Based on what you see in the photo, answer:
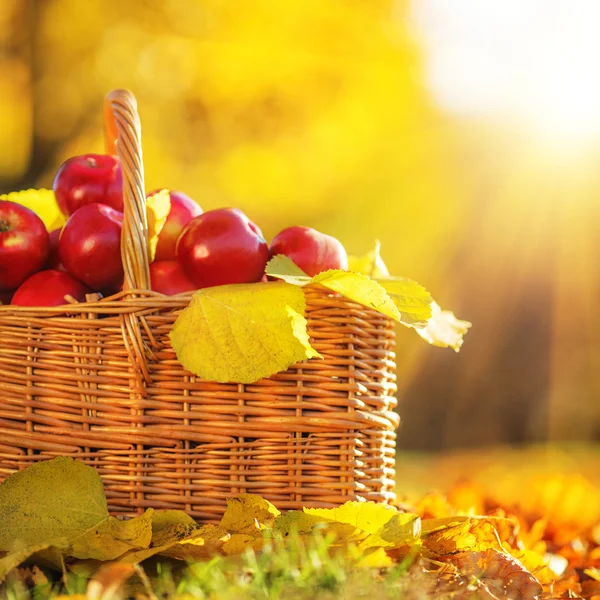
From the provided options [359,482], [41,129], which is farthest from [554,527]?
[41,129]

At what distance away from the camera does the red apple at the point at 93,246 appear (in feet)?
3.77

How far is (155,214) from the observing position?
48.8 inches

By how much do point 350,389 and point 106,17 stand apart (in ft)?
12.8

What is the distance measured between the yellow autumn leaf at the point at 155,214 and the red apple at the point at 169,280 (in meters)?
0.04

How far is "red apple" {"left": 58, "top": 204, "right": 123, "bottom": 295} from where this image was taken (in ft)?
3.77

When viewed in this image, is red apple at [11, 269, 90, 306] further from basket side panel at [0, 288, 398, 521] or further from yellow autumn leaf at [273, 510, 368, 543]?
yellow autumn leaf at [273, 510, 368, 543]

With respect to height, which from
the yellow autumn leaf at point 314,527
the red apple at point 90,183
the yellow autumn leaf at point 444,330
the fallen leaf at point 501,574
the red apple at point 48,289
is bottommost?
the fallen leaf at point 501,574

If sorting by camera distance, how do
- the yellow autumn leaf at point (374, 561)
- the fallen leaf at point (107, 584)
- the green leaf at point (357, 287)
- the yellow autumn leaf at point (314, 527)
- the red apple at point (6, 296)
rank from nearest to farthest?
the fallen leaf at point (107, 584) < the yellow autumn leaf at point (374, 561) < the yellow autumn leaf at point (314, 527) < the green leaf at point (357, 287) < the red apple at point (6, 296)

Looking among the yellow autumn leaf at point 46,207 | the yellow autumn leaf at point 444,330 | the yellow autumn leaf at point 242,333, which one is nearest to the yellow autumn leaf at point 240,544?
the yellow autumn leaf at point 242,333

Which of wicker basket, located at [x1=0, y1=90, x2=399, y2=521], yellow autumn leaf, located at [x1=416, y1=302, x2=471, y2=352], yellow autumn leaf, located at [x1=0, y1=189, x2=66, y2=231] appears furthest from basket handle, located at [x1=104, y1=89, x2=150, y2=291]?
yellow autumn leaf, located at [x1=416, y1=302, x2=471, y2=352]

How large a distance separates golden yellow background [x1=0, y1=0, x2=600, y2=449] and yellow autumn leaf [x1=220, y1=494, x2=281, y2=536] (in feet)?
11.0

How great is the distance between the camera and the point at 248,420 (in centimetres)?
111

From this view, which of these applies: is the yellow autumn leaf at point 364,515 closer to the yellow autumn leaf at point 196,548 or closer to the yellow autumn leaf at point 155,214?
the yellow autumn leaf at point 196,548

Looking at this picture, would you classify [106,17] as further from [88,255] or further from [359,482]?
[359,482]
